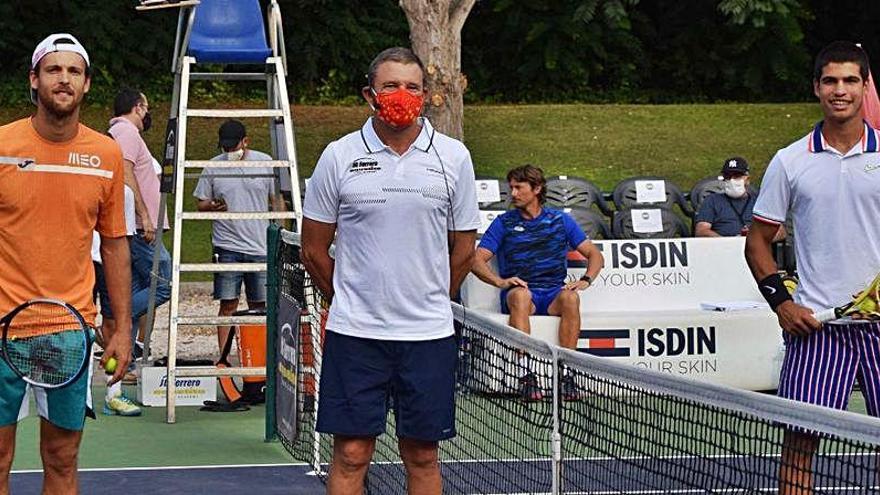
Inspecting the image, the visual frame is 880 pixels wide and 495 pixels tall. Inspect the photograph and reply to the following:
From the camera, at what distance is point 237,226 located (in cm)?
1219

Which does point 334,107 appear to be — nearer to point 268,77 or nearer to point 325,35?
point 325,35

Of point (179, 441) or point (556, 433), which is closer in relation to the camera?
point (556, 433)

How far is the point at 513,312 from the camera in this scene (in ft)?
38.8

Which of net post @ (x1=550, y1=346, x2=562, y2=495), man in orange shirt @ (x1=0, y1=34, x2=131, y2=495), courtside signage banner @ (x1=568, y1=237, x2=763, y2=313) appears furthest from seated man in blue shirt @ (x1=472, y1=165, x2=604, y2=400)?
man in orange shirt @ (x1=0, y1=34, x2=131, y2=495)

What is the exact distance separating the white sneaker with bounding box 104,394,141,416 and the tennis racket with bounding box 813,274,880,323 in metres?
5.78

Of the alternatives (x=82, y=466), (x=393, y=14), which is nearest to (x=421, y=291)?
(x=82, y=466)

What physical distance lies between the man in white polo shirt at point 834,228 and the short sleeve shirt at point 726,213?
299 inches

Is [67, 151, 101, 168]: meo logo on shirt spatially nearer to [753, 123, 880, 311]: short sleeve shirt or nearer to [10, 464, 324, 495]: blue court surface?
[753, 123, 880, 311]: short sleeve shirt

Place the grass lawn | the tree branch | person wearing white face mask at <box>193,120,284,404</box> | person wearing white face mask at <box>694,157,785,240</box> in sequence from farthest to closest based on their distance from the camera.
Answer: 1. the grass lawn
2. the tree branch
3. person wearing white face mask at <box>694,157,785,240</box>
4. person wearing white face mask at <box>193,120,284,404</box>

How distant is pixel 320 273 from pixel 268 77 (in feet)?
19.0

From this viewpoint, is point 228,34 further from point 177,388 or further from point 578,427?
point 578,427

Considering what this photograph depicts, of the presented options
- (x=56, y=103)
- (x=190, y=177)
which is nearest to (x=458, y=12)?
(x=190, y=177)

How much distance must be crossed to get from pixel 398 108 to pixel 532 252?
19.7 ft

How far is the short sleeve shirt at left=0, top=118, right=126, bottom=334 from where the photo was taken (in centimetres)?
630
